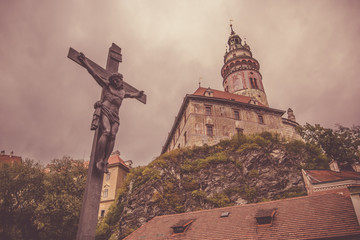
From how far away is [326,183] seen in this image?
2127cm

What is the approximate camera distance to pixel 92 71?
501 centimetres

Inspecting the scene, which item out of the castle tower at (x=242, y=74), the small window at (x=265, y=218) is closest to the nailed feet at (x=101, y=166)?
the small window at (x=265, y=218)

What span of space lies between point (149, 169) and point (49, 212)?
1125 centimetres

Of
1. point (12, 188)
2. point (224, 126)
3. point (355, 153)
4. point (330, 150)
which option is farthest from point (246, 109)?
point (12, 188)

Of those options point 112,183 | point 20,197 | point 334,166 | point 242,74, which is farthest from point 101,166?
point 242,74

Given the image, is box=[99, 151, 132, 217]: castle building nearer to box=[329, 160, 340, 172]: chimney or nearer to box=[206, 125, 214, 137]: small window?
box=[206, 125, 214, 137]: small window

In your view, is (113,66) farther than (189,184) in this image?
No

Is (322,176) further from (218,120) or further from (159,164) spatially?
(159,164)

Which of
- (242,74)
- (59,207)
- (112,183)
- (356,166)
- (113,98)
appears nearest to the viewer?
(113,98)

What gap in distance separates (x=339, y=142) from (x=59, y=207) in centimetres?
3519

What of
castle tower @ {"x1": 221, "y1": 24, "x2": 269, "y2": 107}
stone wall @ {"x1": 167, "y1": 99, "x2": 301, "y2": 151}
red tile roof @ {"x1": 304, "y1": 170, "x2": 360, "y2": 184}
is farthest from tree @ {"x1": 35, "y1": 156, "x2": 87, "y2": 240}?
castle tower @ {"x1": 221, "y1": 24, "x2": 269, "y2": 107}

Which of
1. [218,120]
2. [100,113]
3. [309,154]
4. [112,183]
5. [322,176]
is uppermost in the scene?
[218,120]

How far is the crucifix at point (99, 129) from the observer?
4.07 m

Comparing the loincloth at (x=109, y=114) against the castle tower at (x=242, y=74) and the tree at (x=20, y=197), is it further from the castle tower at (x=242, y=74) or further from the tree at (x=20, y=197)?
the castle tower at (x=242, y=74)
